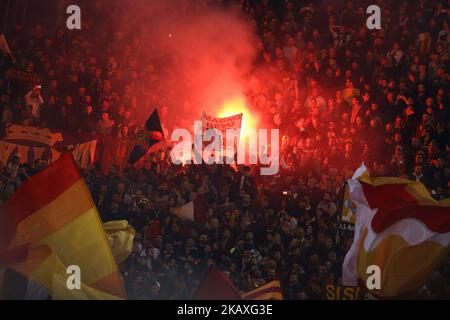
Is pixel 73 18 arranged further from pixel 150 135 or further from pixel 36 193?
pixel 36 193

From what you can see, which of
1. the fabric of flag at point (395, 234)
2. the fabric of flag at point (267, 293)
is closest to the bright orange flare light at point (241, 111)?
the fabric of flag at point (395, 234)

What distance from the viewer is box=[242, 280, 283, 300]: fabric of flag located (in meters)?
7.67

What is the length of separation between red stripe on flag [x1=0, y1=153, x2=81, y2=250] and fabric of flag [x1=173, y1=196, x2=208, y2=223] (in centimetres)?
181

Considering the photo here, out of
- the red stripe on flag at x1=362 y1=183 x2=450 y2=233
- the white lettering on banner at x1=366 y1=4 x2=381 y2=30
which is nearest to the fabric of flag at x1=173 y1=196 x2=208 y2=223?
the red stripe on flag at x1=362 y1=183 x2=450 y2=233

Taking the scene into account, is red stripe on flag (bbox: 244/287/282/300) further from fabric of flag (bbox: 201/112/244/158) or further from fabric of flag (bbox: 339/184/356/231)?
fabric of flag (bbox: 201/112/244/158)

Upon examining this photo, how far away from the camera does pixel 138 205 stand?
990 cm

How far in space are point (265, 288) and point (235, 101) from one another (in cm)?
530

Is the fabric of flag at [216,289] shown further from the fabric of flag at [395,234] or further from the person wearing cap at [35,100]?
the person wearing cap at [35,100]

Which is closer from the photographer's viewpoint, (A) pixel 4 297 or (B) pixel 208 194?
(A) pixel 4 297

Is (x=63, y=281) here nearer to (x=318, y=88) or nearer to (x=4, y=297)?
(x=4, y=297)

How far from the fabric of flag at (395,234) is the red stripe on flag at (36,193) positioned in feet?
9.88

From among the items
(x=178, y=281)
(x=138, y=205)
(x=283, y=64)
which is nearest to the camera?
(x=178, y=281)

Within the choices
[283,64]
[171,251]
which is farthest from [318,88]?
[171,251]

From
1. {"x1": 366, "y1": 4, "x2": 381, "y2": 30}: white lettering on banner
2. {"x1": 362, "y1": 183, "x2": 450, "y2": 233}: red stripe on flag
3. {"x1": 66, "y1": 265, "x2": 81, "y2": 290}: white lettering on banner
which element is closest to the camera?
{"x1": 66, "y1": 265, "x2": 81, "y2": 290}: white lettering on banner
